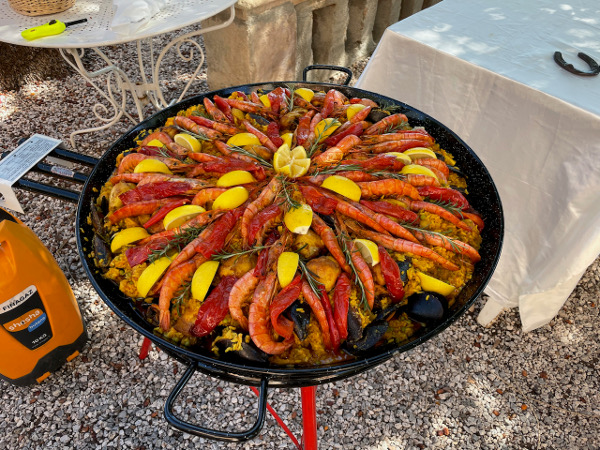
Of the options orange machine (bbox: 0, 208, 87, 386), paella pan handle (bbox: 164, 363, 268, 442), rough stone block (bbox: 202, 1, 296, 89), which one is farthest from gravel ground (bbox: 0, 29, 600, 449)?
rough stone block (bbox: 202, 1, 296, 89)

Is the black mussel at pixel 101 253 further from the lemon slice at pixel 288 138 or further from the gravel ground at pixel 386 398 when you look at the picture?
the gravel ground at pixel 386 398

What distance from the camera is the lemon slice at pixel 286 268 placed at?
1490mm

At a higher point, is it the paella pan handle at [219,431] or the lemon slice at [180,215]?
the lemon slice at [180,215]

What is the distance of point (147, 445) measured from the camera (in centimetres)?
265

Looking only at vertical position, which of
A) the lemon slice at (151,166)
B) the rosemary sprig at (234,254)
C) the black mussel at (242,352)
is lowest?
the black mussel at (242,352)

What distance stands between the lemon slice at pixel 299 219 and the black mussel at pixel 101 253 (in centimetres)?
72

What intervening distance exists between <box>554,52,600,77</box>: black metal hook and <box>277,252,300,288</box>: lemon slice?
2164 millimetres

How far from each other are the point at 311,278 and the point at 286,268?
0.10 meters

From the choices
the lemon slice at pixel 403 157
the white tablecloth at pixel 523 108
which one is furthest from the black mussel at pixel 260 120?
the white tablecloth at pixel 523 108

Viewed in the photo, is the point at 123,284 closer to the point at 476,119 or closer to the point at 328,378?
the point at 328,378

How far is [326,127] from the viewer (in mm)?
2027

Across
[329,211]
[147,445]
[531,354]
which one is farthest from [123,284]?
[531,354]

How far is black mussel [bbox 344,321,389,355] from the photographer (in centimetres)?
145

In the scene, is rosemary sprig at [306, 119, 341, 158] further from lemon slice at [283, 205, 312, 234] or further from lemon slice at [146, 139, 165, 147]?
lemon slice at [146, 139, 165, 147]
